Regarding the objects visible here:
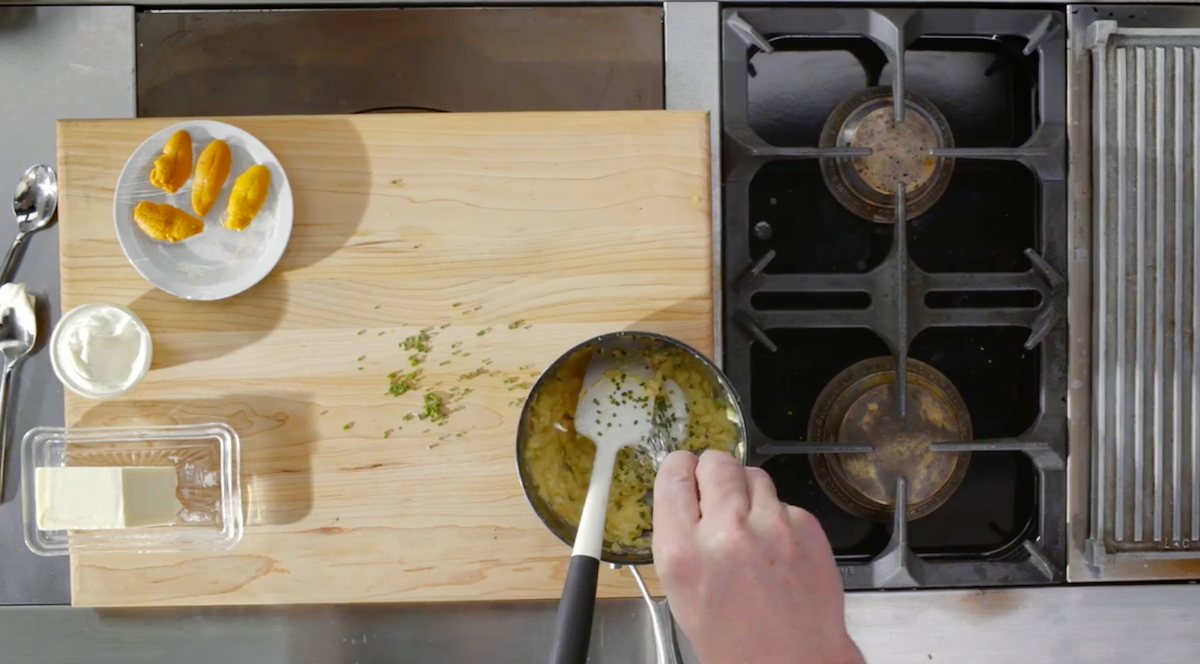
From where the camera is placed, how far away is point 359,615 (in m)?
Result: 0.99

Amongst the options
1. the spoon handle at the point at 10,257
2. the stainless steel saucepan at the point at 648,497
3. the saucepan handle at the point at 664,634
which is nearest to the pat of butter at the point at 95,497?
the spoon handle at the point at 10,257

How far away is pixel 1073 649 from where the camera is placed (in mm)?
1009

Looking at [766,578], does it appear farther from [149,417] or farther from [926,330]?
[149,417]

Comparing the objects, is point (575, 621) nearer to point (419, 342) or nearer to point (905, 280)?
point (419, 342)

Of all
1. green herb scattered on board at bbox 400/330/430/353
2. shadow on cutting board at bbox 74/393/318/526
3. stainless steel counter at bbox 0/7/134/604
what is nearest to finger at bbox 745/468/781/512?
green herb scattered on board at bbox 400/330/430/353

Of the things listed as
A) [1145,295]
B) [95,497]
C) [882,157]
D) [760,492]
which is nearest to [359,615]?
[95,497]

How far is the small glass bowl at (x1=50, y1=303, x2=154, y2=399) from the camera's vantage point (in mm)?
856

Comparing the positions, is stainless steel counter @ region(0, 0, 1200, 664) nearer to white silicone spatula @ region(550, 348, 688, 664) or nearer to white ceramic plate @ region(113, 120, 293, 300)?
white ceramic plate @ region(113, 120, 293, 300)

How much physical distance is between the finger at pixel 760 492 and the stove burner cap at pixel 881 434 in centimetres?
32

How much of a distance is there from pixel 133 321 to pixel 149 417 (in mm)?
108

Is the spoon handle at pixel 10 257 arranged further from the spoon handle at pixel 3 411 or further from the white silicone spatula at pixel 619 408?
the white silicone spatula at pixel 619 408

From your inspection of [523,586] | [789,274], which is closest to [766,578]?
[523,586]

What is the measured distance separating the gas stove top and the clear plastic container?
1.91 ft

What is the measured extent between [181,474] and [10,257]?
1.23 feet
